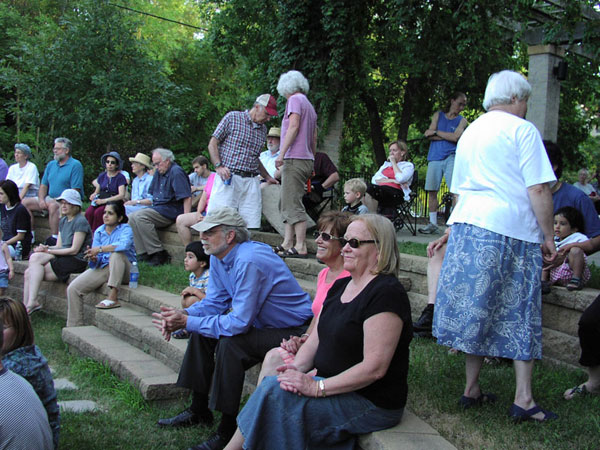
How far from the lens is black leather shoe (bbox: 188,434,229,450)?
347 centimetres

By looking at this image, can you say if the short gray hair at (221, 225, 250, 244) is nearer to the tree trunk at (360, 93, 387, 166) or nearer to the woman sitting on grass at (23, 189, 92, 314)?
the woman sitting on grass at (23, 189, 92, 314)

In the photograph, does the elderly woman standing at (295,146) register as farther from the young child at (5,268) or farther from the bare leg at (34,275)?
the young child at (5,268)

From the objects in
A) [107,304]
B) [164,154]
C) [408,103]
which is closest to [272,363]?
[107,304]

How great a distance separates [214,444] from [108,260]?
3954 mm

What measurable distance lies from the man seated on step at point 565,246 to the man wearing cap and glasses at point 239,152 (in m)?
2.83

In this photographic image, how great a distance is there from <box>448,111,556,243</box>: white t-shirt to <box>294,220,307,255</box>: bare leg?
3.13m

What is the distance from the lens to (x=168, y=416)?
4207 mm


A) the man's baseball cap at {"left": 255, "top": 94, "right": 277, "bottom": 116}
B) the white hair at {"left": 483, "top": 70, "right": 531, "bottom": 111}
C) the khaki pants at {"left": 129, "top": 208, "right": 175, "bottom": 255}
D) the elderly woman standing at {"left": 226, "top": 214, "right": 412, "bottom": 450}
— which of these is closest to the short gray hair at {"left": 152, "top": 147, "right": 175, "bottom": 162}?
the khaki pants at {"left": 129, "top": 208, "right": 175, "bottom": 255}

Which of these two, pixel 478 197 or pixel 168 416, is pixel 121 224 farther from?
pixel 478 197

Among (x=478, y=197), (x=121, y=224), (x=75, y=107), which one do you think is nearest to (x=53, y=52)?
(x=75, y=107)

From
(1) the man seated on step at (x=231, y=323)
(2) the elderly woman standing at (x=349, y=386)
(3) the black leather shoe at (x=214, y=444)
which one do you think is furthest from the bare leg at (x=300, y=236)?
(2) the elderly woman standing at (x=349, y=386)

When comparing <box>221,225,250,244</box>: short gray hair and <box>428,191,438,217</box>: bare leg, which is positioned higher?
<box>428,191,438,217</box>: bare leg

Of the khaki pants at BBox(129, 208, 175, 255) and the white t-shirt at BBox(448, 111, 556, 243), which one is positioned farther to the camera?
the khaki pants at BBox(129, 208, 175, 255)

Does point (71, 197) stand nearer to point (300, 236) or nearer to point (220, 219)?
point (300, 236)
